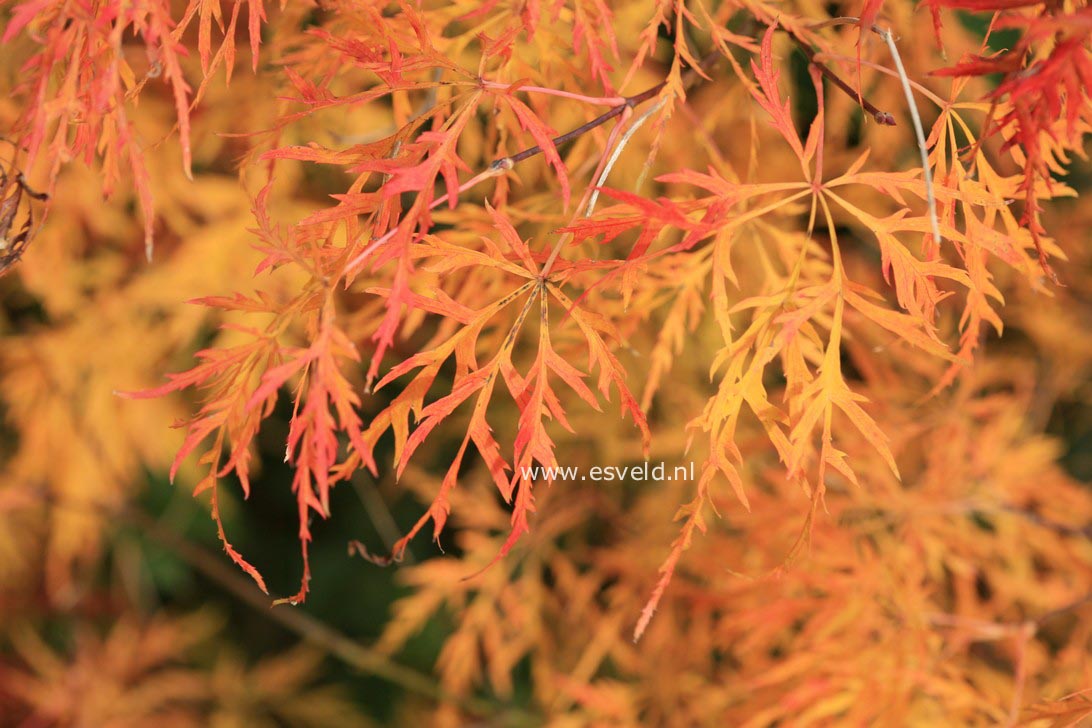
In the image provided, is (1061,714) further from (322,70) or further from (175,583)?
(175,583)

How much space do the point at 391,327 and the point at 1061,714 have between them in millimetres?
596

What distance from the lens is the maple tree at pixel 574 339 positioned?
55 cm

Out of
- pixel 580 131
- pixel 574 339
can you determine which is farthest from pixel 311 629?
pixel 580 131

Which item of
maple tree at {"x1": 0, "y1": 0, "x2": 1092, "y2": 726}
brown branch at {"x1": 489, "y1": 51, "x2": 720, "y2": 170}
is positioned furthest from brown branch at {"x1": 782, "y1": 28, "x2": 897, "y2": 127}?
brown branch at {"x1": 489, "y1": 51, "x2": 720, "y2": 170}

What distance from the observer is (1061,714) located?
0.67m

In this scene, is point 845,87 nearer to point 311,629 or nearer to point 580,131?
point 580,131

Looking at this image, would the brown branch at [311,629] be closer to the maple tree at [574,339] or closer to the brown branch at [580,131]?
the maple tree at [574,339]

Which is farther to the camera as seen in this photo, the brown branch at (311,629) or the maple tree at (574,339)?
the brown branch at (311,629)

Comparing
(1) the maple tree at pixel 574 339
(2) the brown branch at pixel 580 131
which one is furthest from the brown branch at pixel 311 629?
(2) the brown branch at pixel 580 131

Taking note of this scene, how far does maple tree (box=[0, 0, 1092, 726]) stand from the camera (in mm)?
551

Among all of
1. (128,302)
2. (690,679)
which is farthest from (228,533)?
(690,679)

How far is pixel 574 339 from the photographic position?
1.14 m

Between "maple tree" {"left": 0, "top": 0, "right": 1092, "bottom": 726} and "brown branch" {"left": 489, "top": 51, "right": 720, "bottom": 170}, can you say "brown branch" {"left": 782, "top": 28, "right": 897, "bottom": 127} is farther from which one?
"brown branch" {"left": 489, "top": 51, "right": 720, "bottom": 170}

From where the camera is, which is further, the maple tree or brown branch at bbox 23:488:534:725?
brown branch at bbox 23:488:534:725
